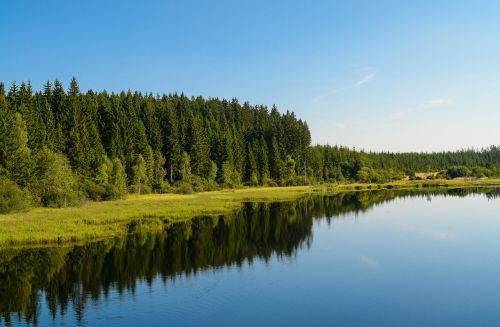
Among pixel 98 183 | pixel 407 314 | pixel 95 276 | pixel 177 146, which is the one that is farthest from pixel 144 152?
pixel 407 314

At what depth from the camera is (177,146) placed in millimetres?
118375

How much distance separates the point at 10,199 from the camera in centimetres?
5384

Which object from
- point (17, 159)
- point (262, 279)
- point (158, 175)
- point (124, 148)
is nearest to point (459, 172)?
point (158, 175)

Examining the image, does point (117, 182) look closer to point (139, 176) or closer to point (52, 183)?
point (139, 176)

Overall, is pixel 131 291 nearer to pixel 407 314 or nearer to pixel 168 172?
pixel 407 314

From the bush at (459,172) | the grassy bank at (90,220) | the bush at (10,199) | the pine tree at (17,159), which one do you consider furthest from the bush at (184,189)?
the bush at (459,172)

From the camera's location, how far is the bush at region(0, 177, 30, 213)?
174 ft

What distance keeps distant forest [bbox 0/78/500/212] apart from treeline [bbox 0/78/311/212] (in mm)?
201

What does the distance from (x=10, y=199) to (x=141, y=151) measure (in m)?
54.0

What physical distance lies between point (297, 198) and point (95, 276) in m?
71.4

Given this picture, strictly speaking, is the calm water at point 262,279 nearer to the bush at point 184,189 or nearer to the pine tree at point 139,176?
the pine tree at point 139,176

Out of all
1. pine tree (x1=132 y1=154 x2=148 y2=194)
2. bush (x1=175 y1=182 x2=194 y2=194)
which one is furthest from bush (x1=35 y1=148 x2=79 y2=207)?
bush (x1=175 y1=182 x2=194 y2=194)

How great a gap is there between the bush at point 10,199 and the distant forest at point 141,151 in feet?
0.40

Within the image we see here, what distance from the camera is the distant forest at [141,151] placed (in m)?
64.8
